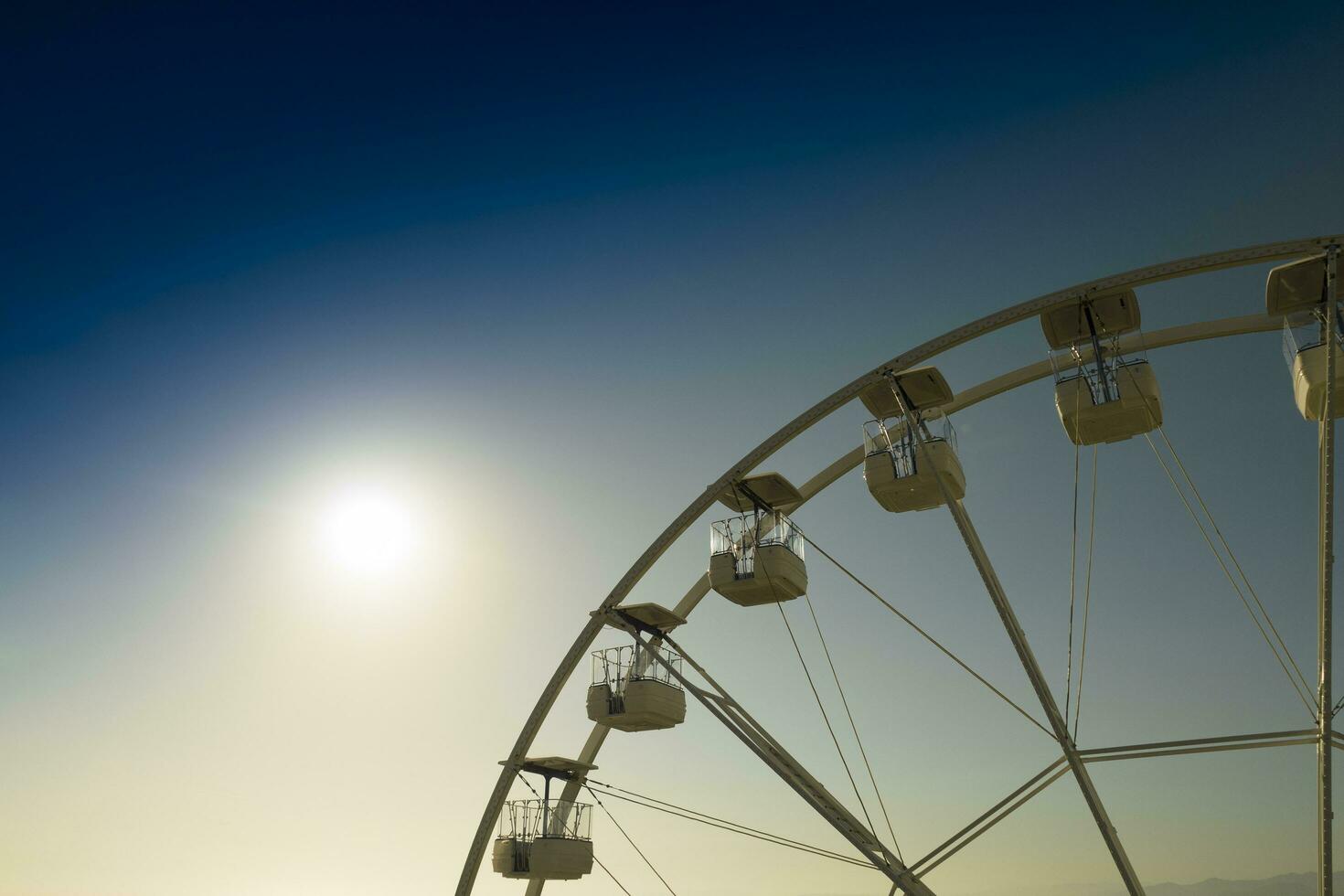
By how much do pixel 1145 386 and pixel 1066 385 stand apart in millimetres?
1428

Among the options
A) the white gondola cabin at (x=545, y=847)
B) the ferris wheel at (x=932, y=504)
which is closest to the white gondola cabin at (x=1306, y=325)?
the ferris wheel at (x=932, y=504)

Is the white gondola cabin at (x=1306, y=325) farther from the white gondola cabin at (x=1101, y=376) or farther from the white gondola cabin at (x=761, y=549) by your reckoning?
the white gondola cabin at (x=761, y=549)

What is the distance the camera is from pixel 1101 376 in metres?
19.1

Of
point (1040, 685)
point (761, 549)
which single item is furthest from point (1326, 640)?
point (761, 549)

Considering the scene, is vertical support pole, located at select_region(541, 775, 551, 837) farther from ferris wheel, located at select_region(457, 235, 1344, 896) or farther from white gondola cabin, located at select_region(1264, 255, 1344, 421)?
white gondola cabin, located at select_region(1264, 255, 1344, 421)

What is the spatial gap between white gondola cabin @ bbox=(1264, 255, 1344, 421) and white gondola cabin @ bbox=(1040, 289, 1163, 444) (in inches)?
91.1

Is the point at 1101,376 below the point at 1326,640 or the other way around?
the other way around

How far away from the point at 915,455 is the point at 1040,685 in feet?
17.5

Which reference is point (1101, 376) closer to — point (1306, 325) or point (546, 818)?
point (1306, 325)

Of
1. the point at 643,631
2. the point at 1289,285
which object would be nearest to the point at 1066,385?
the point at 1289,285

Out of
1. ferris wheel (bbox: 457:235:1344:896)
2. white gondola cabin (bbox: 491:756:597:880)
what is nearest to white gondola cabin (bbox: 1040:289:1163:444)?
ferris wheel (bbox: 457:235:1344:896)

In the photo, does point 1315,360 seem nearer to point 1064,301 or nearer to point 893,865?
point 1064,301

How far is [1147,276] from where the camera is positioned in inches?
730

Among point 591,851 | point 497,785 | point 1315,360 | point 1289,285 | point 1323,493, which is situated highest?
point 1289,285
